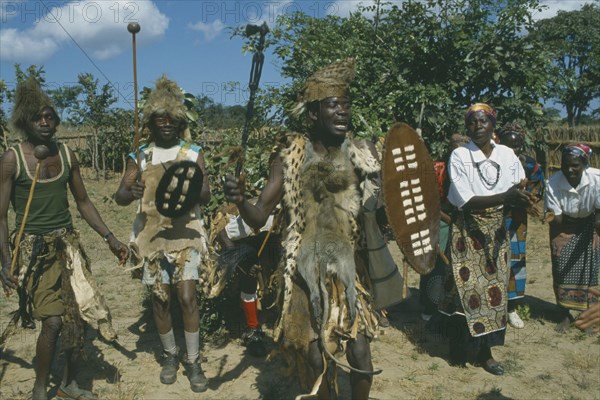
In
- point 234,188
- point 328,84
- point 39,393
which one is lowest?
point 39,393

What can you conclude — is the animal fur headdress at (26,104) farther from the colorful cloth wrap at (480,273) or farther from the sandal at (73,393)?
the colorful cloth wrap at (480,273)

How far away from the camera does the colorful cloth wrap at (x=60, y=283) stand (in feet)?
12.5

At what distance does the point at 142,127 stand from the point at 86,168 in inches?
658

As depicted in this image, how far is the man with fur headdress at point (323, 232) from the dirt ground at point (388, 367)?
14.2 inches

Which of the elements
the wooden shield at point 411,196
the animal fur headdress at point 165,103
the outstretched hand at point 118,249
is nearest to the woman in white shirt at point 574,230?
the wooden shield at point 411,196

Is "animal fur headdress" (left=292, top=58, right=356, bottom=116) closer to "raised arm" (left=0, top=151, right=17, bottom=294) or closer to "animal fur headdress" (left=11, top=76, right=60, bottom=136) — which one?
"animal fur headdress" (left=11, top=76, right=60, bottom=136)

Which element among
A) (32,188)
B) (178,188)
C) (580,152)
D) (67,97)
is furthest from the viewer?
(67,97)

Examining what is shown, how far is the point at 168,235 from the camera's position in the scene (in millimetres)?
4285

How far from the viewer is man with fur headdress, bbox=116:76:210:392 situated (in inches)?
168

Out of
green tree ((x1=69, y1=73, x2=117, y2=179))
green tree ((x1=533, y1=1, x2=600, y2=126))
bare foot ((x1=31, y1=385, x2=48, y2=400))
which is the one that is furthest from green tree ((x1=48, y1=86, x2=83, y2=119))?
green tree ((x1=533, y1=1, x2=600, y2=126))

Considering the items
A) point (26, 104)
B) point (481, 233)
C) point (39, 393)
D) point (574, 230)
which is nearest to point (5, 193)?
point (26, 104)

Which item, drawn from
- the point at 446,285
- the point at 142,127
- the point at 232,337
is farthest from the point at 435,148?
the point at 142,127

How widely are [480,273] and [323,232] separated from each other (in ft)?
5.93

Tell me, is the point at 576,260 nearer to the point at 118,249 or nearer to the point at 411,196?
the point at 411,196
